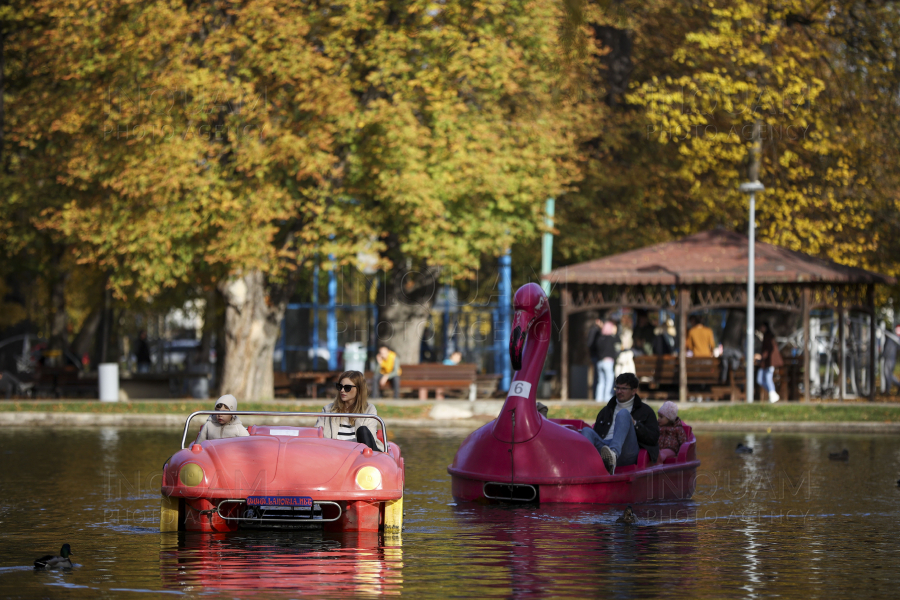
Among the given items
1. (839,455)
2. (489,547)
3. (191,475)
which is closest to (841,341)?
(839,455)

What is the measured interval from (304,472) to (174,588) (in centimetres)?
226

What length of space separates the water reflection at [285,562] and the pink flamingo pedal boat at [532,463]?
252cm

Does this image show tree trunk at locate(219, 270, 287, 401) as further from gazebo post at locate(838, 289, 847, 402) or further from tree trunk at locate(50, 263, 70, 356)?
tree trunk at locate(50, 263, 70, 356)

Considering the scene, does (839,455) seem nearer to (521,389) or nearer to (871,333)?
(521,389)

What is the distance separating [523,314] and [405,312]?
21866 millimetres

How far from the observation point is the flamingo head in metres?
13.5

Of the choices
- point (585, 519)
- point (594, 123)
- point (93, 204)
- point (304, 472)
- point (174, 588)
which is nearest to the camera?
point (174, 588)

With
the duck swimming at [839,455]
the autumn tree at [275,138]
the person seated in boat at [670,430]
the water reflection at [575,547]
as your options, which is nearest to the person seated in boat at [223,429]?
the water reflection at [575,547]

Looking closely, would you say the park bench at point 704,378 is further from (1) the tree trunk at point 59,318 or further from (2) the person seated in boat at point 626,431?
(1) the tree trunk at point 59,318

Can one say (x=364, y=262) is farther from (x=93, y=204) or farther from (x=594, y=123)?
(x=594, y=123)

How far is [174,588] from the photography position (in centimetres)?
823

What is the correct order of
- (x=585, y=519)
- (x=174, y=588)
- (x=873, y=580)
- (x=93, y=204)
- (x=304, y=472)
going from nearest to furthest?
(x=174, y=588) < (x=873, y=580) < (x=304, y=472) < (x=585, y=519) < (x=93, y=204)

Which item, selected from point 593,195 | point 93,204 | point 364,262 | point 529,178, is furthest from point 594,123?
point 93,204

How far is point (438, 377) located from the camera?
3173cm
